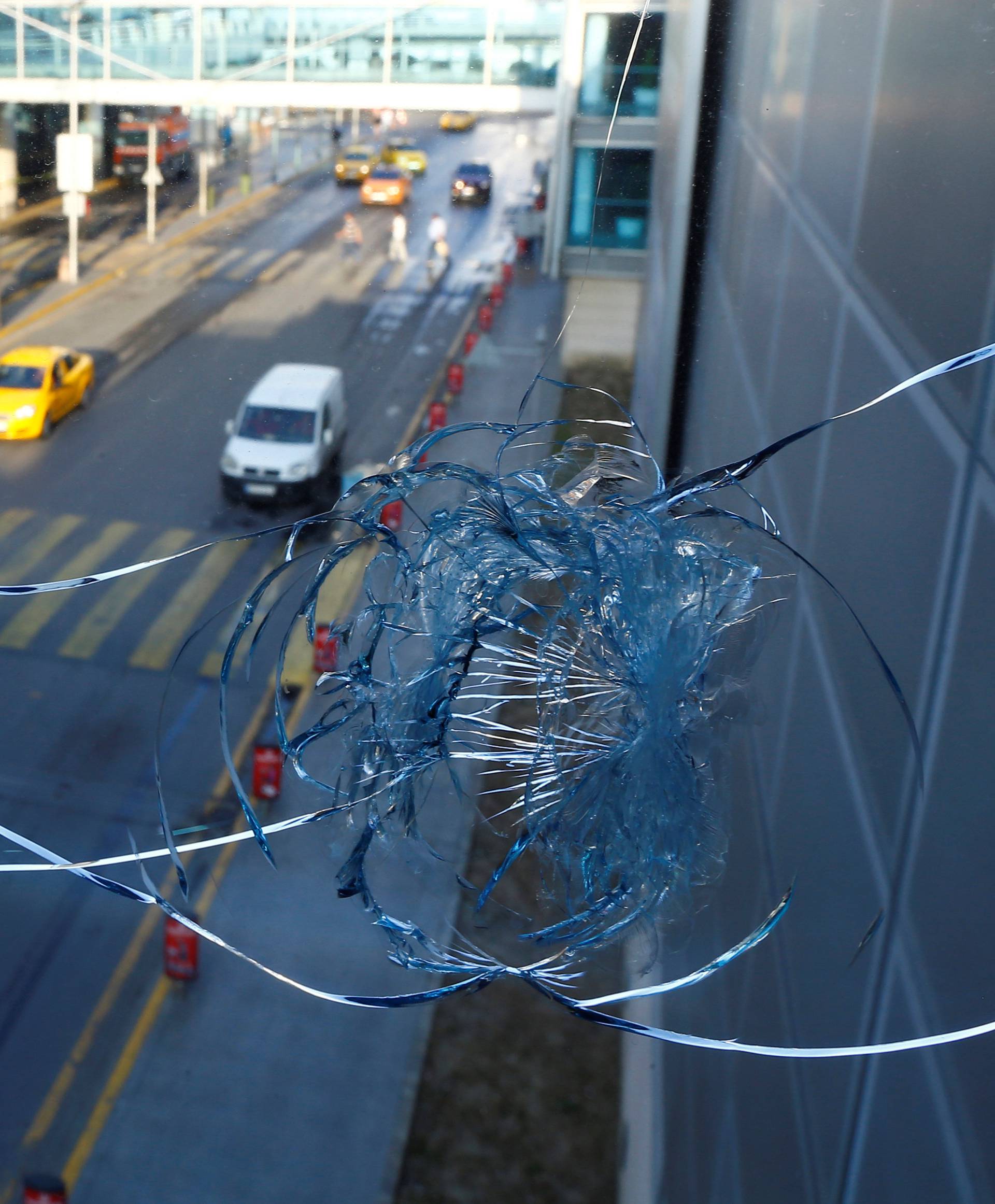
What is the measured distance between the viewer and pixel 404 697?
548 mm

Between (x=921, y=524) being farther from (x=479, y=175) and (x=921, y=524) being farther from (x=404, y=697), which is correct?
(x=479, y=175)

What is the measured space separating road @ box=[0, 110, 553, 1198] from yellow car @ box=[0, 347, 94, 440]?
31 mm

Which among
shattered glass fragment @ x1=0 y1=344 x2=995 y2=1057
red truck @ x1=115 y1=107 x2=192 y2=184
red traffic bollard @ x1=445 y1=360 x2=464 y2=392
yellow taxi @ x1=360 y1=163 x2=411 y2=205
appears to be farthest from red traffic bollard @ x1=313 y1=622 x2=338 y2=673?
yellow taxi @ x1=360 y1=163 x2=411 y2=205

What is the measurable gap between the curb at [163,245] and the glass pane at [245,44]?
190 mm

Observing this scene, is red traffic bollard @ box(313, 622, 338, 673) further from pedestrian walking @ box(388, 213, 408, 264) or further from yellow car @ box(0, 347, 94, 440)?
pedestrian walking @ box(388, 213, 408, 264)

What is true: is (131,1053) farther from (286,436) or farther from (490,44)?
(490,44)

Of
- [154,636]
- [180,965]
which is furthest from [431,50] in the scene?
[180,965]

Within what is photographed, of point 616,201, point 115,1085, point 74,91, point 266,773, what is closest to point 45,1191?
point 115,1085

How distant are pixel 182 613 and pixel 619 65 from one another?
1.14 meters

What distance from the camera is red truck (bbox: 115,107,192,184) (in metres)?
1.67

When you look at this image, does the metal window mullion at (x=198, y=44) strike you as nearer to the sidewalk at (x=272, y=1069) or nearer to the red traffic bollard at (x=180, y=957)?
the sidewalk at (x=272, y=1069)

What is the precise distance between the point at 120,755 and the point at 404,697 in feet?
4.64

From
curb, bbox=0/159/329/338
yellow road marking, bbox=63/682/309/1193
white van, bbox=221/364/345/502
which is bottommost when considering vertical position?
yellow road marking, bbox=63/682/309/1193

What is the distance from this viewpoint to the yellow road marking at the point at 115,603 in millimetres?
1855
